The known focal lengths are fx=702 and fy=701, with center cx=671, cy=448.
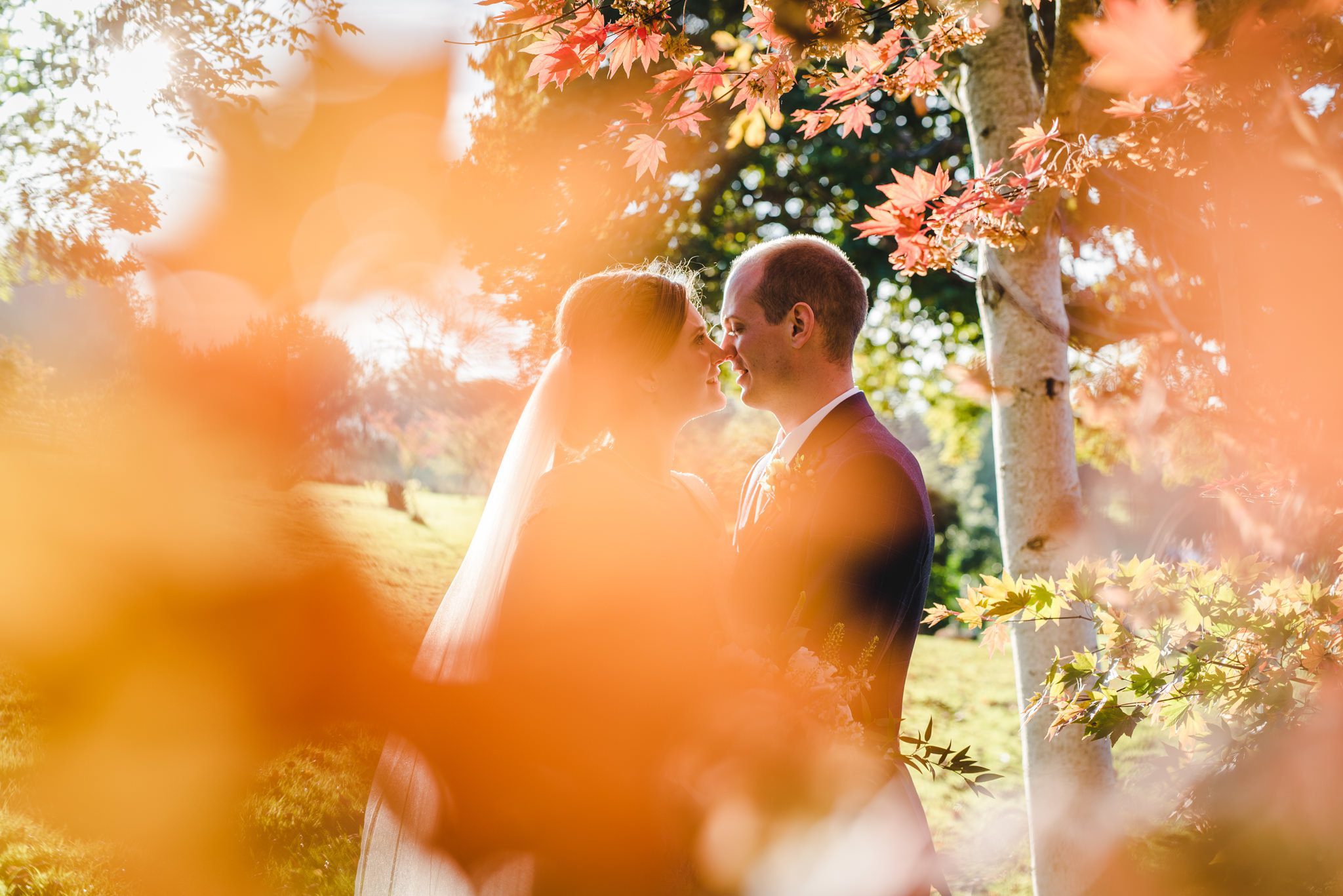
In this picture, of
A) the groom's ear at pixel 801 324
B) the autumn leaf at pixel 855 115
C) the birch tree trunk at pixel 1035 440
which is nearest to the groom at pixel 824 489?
the groom's ear at pixel 801 324

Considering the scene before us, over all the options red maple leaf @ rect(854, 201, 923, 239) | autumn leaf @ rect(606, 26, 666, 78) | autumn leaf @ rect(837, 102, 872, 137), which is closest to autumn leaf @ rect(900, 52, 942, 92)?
autumn leaf @ rect(837, 102, 872, 137)

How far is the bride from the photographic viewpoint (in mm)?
1864

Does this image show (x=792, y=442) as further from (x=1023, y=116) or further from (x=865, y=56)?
(x=1023, y=116)

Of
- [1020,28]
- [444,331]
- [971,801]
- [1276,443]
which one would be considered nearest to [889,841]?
[1276,443]

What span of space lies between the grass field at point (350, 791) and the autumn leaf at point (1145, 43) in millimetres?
2049

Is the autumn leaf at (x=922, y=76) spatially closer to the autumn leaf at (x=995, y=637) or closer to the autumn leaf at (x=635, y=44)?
the autumn leaf at (x=635, y=44)

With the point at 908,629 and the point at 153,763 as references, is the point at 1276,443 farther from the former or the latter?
the point at 153,763

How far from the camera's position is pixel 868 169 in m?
6.15

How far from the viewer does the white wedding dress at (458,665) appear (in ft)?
6.72

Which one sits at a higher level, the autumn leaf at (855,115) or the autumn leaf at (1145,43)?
the autumn leaf at (855,115)

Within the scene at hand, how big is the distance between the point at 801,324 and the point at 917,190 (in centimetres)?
57

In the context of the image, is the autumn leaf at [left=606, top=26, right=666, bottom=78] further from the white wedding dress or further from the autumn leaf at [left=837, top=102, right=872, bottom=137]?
the white wedding dress

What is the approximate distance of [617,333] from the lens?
239cm

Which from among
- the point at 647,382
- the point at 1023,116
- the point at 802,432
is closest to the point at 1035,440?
the point at 1023,116
